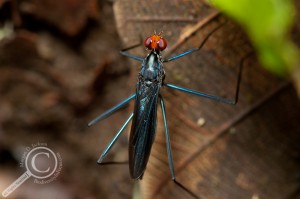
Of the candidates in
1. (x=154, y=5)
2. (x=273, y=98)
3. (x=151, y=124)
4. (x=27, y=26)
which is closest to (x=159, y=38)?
(x=154, y=5)

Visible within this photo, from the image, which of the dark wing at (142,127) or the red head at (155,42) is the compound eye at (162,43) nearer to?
the red head at (155,42)

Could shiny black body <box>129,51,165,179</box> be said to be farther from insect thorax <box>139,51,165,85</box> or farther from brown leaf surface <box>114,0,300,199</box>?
brown leaf surface <box>114,0,300,199</box>

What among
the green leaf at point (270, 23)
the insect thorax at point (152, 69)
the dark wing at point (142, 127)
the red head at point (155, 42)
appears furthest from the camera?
the insect thorax at point (152, 69)

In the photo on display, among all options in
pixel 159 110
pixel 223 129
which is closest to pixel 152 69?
pixel 159 110

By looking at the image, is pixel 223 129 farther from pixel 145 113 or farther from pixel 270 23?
pixel 270 23

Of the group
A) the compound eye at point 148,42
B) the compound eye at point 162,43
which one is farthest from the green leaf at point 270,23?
the compound eye at point 148,42

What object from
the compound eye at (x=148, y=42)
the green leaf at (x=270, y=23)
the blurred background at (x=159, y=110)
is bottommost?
the blurred background at (x=159, y=110)
